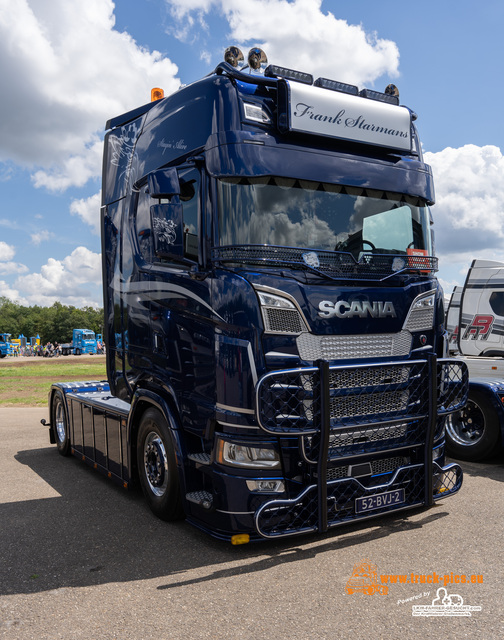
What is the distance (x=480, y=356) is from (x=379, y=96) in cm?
728

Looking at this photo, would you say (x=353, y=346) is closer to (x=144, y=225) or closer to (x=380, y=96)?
(x=144, y=225)

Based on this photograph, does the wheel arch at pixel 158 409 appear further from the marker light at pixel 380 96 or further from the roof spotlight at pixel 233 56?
the marker light at pixel 380 96

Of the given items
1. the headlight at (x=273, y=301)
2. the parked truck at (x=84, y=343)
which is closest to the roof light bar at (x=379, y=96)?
the headlight at (x=273, y=301)

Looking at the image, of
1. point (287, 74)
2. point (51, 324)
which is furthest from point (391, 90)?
point (51, 324)

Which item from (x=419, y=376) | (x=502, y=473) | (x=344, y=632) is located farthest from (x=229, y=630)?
(x=502, y=473)

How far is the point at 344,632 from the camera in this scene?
3191 millimetres

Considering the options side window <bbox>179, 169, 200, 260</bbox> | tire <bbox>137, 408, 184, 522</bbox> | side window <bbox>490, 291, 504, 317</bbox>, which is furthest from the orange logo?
side window <bbox>490, 291, 504, 317</bbox>

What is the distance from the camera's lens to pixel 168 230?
4582 millimetres

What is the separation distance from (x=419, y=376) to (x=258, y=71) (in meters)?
3.05

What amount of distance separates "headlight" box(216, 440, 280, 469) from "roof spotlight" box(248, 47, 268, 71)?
3269 millimetres

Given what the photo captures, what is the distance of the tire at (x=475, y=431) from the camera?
23.7 ft

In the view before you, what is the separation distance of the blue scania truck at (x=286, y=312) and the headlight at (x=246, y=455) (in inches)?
0.4

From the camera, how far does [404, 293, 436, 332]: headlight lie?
4.93 m

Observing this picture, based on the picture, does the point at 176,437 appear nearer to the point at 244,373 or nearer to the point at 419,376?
the point at 244,373
